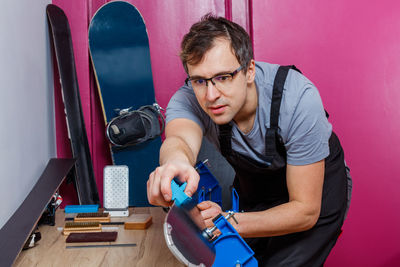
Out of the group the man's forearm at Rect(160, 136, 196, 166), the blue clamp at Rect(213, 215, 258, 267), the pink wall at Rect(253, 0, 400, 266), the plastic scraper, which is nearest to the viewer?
the plastic scraper

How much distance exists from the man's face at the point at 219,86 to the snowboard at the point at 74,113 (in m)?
0.91

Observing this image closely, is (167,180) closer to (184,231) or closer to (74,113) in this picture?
(184,231)

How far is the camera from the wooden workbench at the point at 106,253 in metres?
1.25

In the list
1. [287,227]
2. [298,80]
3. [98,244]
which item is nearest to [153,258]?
[98,244]

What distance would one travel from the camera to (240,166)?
1.65 m

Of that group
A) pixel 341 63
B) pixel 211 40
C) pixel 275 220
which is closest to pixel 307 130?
pixel 275 220

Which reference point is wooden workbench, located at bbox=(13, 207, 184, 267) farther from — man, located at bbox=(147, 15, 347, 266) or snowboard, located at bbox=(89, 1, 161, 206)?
snowboard, located at bbox=(89, 1, 161, 206)

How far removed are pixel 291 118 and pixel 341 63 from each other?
1158 mm

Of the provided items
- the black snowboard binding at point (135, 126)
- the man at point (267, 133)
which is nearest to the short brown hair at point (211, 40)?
the man at point (267, 133)

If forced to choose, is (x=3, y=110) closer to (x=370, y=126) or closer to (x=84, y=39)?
(x=84, y=39)

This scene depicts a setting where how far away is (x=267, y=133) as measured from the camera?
4.86ft

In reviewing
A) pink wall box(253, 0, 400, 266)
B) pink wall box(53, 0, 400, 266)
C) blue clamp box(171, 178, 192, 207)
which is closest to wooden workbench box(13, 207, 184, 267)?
blue clamp box(171, 178, 192, 207)

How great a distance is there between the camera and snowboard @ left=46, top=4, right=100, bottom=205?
2068mm

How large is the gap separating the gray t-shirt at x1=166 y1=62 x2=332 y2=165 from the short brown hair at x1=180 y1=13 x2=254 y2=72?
5.1 inches
